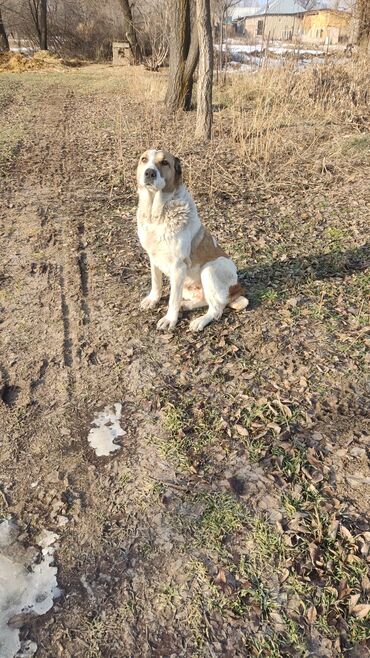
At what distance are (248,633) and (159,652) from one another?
38 centimetres

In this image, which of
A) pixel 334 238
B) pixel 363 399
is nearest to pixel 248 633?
pixel 363 399

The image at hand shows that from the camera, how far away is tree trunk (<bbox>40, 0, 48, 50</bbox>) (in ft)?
86.6

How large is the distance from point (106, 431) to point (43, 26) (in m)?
31.1

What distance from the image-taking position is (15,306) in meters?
4.13

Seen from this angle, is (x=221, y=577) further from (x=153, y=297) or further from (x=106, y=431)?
(x=153, y=297)

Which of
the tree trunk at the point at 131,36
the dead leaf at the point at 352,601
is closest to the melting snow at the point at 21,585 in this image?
the dead leaf at the point at 352,601

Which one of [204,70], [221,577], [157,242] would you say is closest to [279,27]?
[204,70]

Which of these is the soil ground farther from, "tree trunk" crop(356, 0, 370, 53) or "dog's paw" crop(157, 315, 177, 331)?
"tree trunk" crop(356, 0, 370, 53)

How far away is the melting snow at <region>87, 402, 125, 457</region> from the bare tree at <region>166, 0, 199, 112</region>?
960cm

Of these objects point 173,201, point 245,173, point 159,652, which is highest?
point 173,201

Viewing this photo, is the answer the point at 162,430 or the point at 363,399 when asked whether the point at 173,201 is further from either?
the point at 363,399

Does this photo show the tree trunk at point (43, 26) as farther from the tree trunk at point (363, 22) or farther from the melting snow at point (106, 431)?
the melting snow at point (106, 431)

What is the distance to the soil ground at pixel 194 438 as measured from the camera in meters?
1.98

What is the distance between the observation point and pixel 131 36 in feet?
68.6
